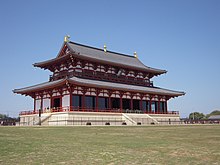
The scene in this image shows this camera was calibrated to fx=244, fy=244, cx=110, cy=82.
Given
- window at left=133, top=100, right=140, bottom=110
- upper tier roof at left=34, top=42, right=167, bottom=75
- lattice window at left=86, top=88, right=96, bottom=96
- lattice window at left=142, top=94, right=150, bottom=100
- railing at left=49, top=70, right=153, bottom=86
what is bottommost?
window at left=133, top=100, right=140, bottom=110

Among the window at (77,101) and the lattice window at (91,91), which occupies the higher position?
the lattice window at (91,91)

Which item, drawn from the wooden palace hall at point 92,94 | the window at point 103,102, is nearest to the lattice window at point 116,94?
the wooden palace hall at point 92,94

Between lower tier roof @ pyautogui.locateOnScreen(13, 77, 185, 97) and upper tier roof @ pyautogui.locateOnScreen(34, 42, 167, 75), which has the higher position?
upper tier roof @ pyautogui.locateOnScreen(34, 42, 167, 75)

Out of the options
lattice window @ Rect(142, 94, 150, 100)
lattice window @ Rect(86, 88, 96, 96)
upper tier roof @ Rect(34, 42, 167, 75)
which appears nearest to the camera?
lattice window @ Rect(86, 88, 96, 96)

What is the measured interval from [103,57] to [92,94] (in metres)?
12.5

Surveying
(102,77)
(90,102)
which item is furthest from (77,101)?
(102,77)

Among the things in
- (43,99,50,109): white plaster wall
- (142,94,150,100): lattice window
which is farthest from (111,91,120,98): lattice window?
(43,99,50,109): white plaster wall

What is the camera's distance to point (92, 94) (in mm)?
43562

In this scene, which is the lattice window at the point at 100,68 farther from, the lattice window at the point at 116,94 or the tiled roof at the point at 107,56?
the lattice window at the point at 116,94

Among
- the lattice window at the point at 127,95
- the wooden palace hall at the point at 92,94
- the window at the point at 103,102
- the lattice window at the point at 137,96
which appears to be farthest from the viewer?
the lattice window at the point at 137,96

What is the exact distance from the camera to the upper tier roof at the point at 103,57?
1860 inches

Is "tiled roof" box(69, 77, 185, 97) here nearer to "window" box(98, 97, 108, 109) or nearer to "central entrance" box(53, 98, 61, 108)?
"window" box(98, 97, 108, 109)

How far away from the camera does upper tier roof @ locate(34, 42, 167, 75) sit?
47.2m

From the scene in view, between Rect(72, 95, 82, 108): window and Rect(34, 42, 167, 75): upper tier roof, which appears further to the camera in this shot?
Rect(34, 42, 167, 75): upper tier roof
